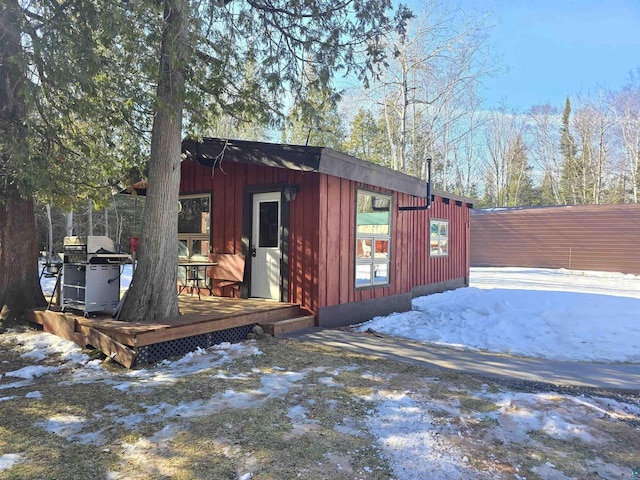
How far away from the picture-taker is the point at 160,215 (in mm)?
5000

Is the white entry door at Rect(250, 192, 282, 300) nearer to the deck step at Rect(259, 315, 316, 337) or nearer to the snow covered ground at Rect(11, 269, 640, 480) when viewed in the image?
the deck step at Rect(259, 315, 316, 337)

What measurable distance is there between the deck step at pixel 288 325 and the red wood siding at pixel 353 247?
0.29 metres

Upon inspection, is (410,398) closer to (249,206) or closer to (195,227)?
(249,206)

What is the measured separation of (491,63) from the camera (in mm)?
17234

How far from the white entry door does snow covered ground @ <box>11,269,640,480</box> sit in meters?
1.57

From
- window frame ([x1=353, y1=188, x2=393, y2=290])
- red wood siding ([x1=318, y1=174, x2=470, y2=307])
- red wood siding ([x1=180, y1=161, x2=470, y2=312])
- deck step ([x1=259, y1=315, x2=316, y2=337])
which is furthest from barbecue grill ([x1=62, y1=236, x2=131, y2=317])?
window frame ([x1=353, y1=188, x2=393, y2=290])

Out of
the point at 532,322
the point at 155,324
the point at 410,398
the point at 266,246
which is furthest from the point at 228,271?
the point at 532,322

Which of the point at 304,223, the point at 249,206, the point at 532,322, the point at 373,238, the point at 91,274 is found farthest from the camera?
the point at 373,238

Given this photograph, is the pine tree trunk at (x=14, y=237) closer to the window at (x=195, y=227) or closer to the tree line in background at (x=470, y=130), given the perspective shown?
the window at (x=195, y=227)

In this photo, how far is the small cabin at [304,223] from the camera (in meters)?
6.09

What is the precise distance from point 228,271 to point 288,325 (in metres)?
1.86

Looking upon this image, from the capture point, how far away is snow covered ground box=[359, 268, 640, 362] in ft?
18.1

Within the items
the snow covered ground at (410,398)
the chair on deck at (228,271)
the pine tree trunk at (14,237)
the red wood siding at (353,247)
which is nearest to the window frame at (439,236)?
the red wood siding at (353,247)

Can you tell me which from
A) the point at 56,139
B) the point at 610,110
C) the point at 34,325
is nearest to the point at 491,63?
the point at 610,110
